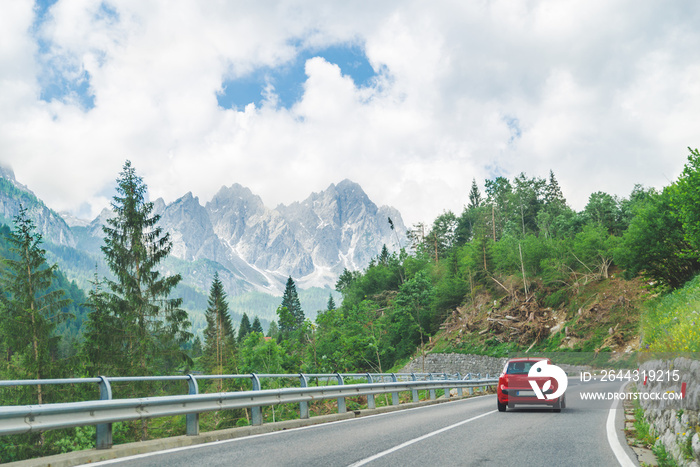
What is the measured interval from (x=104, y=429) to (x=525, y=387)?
1132cm

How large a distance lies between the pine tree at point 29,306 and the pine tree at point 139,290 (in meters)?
2.88

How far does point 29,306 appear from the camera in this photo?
102 ft

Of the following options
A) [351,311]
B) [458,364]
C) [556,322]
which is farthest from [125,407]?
[458,364]

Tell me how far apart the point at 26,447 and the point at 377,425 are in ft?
72.3

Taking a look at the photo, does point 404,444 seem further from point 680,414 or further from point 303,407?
point 303,407

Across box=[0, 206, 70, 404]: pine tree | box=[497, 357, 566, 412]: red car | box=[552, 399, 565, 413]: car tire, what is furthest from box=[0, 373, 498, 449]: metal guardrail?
box=[0, 206, 70, 404]: pine tree

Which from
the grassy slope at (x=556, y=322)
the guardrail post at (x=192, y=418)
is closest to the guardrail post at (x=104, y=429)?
the guardrail post at (x=192, y=418)

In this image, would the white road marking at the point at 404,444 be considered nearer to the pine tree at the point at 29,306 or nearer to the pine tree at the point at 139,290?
the pine tree at the point at 139,290

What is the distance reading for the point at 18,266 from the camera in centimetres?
3172

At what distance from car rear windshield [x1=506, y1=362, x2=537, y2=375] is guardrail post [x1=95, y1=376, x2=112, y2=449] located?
37.0ft

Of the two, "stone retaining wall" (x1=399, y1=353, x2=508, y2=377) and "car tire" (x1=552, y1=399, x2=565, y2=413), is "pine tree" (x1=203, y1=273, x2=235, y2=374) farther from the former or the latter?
"car tire" (x1=552, y1=399, x2=565, y2=413)

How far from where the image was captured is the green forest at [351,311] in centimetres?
2961

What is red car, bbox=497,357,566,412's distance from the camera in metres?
15.0

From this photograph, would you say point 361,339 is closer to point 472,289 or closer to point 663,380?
point 663,380
